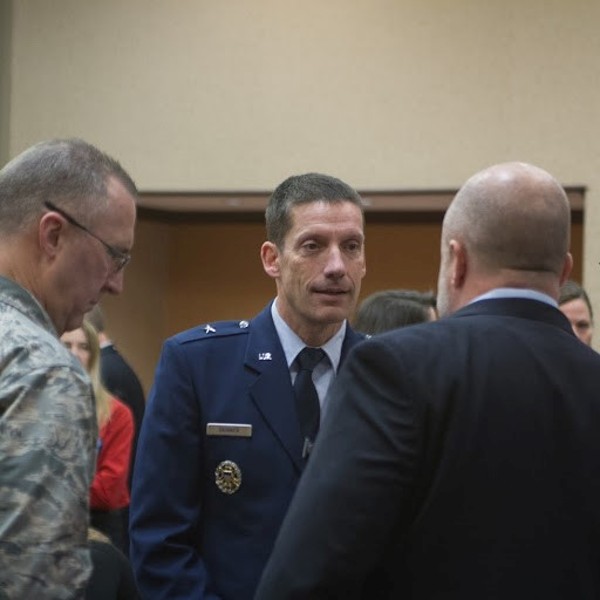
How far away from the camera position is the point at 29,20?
822cm

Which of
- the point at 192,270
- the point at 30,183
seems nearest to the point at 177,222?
Result: the point at 192,270

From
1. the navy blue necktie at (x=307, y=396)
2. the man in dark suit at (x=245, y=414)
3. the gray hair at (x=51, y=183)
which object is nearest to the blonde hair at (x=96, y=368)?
the man in dark suit at (x=245, y=414)

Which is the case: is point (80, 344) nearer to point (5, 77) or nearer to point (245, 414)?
point (245, 414)

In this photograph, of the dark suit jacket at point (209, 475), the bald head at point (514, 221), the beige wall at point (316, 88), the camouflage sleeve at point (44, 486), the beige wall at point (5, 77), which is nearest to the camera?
the camouflage sleeve at point (44, 486)

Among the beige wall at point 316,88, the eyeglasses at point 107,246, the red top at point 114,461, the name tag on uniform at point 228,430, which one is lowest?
the red top at point 114,461

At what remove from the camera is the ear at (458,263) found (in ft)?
6.55

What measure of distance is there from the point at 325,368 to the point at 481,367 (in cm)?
97

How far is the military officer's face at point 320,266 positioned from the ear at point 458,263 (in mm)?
772

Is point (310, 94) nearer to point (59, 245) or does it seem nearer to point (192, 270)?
point (192, 270)

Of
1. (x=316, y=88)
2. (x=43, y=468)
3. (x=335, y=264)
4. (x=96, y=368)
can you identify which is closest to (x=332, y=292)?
(x=335, y=264)

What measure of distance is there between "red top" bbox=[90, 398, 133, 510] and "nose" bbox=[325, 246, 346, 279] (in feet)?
7.24

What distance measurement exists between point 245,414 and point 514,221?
952 millimetres

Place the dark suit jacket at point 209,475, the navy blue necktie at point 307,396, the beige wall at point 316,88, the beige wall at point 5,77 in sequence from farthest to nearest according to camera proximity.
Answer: the beige wall at point 5,77 < the beige wall at point 316,88 < the navy blue necktie at point 307,396 < the dark suit jacket at point 209,475

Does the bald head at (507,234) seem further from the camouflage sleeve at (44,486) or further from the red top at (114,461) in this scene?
the red top at (114,461)
